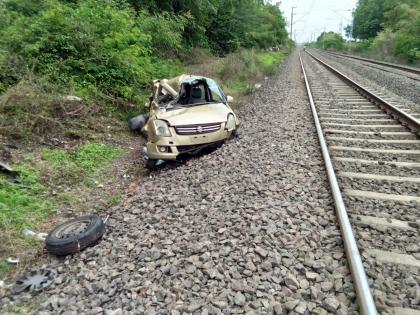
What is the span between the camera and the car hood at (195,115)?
620cm

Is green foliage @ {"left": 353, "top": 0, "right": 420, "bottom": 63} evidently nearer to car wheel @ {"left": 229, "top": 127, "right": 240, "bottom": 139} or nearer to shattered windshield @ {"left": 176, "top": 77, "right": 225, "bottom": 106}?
shattered windshield @ {"left": 176, "top": 77, "right": 225, "bottom": 106}

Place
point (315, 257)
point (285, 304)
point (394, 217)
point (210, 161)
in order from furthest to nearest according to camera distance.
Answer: point (210, 161), point (394, 217), point (315, 257), point (285, 304)

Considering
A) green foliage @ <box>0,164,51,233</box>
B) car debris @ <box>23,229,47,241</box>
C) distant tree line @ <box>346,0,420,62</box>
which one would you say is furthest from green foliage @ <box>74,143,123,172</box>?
distant tree line @ <box>346,0,420,62</box>

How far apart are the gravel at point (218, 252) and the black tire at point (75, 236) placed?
108mm

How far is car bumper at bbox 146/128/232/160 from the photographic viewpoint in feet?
19.4

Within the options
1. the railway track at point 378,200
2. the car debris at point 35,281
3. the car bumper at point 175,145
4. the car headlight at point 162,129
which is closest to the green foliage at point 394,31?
the railway track at point 378,200

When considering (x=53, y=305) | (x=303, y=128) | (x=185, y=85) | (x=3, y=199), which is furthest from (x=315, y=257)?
(x=185, y=85)

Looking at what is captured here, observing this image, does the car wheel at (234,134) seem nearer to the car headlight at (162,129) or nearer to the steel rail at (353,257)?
the car headlight at (162,129)

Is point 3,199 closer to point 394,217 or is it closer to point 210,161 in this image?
point 210,161

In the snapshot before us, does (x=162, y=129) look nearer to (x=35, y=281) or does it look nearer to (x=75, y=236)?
(x=75, y=236)

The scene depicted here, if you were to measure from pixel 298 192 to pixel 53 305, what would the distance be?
3208 mm

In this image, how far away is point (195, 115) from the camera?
649cm

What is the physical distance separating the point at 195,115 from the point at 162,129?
84cm

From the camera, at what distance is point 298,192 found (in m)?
4.40
